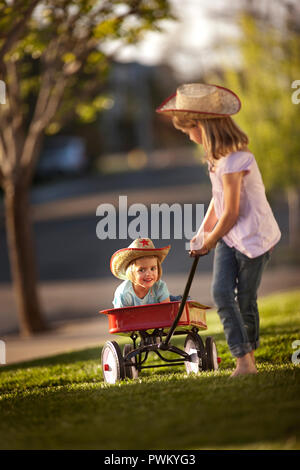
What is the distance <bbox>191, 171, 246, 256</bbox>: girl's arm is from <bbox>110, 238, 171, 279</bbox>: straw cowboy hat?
0.39 m

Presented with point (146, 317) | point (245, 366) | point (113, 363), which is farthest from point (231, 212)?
point (113, 363)

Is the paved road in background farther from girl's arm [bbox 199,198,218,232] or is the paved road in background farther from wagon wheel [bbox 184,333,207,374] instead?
wagon wheel [bbox 184,333,207,374]

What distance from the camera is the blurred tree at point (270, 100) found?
17141mm

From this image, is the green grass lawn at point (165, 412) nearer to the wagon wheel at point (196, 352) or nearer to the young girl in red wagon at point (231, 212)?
the wagon wheel at point (196, 352)

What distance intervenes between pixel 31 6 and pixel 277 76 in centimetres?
1137

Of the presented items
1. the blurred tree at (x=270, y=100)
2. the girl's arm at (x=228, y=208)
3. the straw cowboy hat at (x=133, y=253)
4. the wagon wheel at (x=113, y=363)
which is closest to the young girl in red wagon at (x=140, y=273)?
the straw cowboy hat at (x=133, y=253)

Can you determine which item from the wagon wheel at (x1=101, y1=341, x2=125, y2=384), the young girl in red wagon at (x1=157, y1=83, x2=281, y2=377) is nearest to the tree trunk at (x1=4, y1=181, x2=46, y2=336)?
the wagon wheel at (x1=101, y1=341, x2=125, y2=384)

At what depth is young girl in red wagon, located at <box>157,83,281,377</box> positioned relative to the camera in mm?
4805

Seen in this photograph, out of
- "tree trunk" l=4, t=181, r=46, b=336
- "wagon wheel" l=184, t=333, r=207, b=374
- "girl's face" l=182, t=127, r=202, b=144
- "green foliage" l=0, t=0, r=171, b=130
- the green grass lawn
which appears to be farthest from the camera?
"tree trunk" l=4, t=181, r=46, b=336

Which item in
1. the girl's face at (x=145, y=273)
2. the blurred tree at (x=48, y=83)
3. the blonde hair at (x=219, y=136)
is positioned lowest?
the girl's face at (x=145, y=273)

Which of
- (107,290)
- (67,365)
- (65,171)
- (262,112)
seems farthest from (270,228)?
(65,171)

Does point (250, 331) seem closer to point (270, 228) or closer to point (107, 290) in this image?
point (270, 228)

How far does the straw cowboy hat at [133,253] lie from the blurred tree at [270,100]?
1251cm

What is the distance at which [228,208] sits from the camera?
477cm
